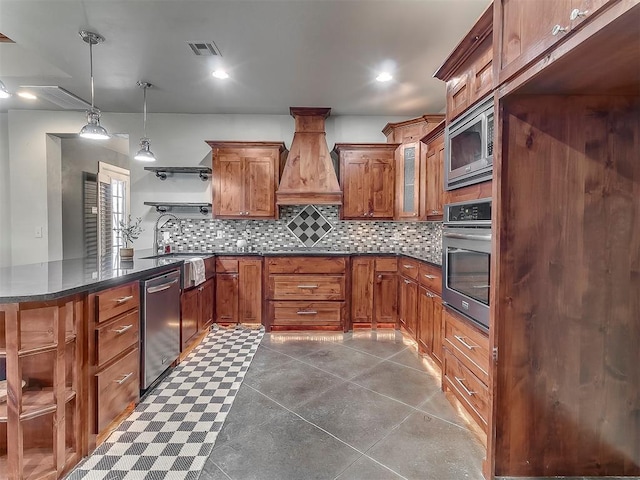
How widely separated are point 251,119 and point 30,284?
3334mm

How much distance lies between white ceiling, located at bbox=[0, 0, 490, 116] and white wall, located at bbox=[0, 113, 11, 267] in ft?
1.61

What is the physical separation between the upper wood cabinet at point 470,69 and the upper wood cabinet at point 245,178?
2.24 meters

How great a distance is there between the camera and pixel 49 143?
4.15 m

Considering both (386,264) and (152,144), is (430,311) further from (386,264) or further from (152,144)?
(152,144)

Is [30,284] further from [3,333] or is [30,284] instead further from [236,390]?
[236,390]

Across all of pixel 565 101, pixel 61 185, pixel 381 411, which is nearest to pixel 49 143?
pixel 61 185

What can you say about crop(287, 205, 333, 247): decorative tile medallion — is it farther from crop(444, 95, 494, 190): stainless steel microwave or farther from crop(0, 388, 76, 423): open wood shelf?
crop(0, 388, 76, 423): open wood shelf

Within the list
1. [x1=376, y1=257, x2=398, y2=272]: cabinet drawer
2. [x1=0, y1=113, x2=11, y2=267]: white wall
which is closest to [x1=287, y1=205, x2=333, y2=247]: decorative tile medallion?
[x1=376, y1=257, x2=398, y2=272]: cabinet drawer

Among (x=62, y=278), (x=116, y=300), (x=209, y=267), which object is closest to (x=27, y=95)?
(x=209, y=267)

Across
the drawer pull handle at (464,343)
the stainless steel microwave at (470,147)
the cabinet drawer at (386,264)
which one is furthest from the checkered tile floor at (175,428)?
the stainless steel microwave at (470,147)

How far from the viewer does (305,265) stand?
12.1 feet

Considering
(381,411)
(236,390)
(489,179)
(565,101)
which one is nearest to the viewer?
(565,101)

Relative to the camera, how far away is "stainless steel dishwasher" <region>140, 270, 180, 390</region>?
7.19ft

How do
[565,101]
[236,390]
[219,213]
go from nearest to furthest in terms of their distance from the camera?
[565,101], [236,390], [219,213]
